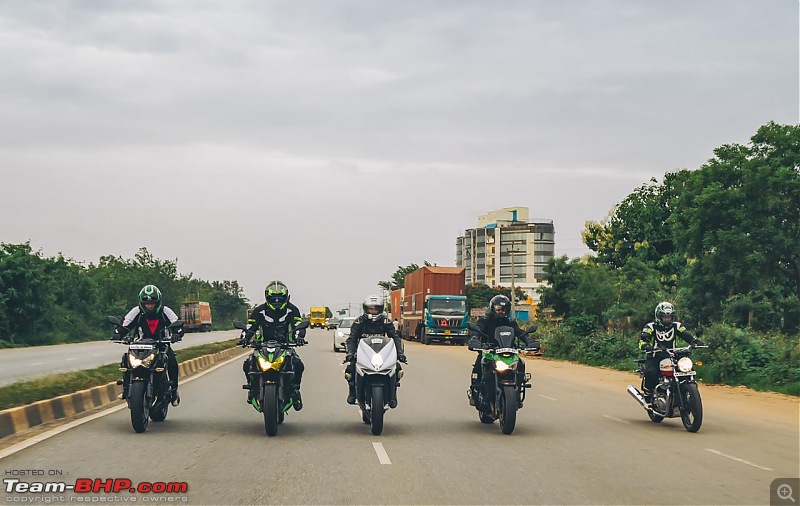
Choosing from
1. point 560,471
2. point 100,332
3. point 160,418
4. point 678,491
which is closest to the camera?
point 678,491

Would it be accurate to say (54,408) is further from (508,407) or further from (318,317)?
(318,317)

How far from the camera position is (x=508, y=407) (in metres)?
12.2

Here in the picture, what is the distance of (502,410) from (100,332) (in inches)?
2607

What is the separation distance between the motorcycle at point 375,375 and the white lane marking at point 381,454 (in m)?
0.80

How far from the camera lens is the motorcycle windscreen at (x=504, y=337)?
1262 centimetres

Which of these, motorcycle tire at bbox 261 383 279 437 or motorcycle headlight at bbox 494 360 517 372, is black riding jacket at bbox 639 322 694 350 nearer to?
motorcycle headlight at bbox 494 360 517 372

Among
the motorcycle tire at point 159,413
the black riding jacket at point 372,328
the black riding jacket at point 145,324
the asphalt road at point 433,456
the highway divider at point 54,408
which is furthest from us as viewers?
the motorcycle tire at point 159,413

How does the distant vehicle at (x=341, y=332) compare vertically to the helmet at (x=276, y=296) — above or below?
below

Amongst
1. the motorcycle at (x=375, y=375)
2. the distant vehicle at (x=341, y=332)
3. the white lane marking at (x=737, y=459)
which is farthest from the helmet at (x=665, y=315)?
the distant vehicle at (x=341, y=332)

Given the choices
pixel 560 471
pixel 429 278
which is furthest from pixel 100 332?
pixel 560 471

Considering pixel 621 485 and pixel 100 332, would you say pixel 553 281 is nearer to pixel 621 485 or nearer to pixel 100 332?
pixel 100 332

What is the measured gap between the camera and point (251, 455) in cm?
1019

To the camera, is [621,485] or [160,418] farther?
[160,418]

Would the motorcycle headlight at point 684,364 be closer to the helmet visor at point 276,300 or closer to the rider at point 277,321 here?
the rider at point 277,321
